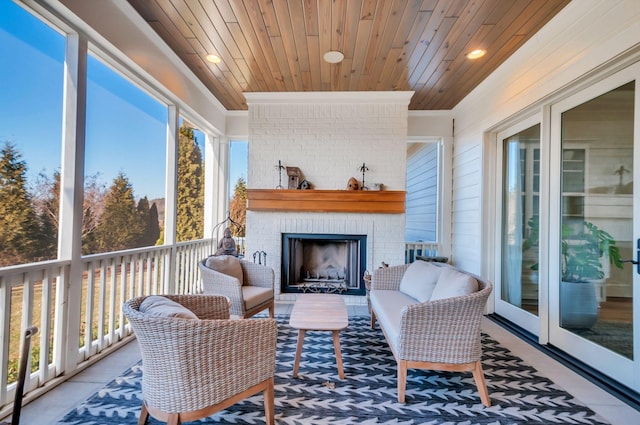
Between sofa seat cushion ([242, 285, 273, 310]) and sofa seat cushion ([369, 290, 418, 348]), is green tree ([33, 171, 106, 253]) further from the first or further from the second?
sofa seat cushion ([369, 290, 418, 348])

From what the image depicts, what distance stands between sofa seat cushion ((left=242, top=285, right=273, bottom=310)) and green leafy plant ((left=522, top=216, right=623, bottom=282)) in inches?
107

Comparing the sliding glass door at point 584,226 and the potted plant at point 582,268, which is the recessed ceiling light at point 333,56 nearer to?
the sliding glass door at point 584,226

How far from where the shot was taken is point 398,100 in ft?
13.3

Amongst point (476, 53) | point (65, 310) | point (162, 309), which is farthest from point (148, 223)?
point (476, 53)

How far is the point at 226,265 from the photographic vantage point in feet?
10.2

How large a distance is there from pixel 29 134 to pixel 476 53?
3748 millimetres

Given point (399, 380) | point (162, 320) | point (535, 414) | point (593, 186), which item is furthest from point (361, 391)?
point (593, 186)

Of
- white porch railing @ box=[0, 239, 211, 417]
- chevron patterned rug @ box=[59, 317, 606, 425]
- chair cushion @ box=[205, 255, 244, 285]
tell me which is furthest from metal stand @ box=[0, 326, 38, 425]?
chair cushion @ box=[205, 255, 244, 285]

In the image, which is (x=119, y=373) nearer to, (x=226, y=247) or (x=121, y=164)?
(x=226, y=247)

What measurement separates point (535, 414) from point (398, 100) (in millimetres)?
3550

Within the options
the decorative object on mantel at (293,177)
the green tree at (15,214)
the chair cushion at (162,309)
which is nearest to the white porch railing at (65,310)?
the green tree at (15,214)

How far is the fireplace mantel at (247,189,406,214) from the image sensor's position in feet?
12.9

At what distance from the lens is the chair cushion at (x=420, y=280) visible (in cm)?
257

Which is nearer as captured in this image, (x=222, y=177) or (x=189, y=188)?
(x=189, y=188)
